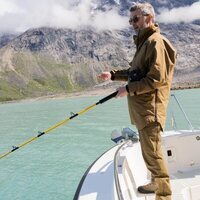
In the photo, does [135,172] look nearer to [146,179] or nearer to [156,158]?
[146,179]

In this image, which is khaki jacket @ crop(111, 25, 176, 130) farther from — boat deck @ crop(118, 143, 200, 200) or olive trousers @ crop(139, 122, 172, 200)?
boat deck @ crop(118, 143, 200, 200)

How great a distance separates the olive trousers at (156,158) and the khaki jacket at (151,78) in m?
0.10

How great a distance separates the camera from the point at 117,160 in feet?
15.3

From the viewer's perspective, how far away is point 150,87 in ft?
11.4

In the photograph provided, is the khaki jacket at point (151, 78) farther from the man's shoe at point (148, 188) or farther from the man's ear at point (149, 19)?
the man's shoe at point (148, 188)

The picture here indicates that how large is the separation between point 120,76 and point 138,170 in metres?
1.88

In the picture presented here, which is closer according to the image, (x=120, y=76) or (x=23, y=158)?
(x=120, y=76)

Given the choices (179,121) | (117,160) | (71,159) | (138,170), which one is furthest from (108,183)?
(179,121)

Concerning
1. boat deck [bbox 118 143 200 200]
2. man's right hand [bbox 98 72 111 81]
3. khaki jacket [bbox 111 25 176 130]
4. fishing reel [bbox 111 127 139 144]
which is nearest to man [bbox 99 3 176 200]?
khaki jacket [bbox 111 25 176 130]

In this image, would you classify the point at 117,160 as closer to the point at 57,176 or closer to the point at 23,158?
the point at 57,176

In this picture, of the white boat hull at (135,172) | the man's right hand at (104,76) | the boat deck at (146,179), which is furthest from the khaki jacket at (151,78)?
the boat deck at (146,179)

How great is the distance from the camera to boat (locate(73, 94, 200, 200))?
11.8 ft

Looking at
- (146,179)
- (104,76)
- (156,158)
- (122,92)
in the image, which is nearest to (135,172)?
(146,179)

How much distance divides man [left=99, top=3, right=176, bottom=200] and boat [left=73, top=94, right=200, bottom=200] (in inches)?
16.7
